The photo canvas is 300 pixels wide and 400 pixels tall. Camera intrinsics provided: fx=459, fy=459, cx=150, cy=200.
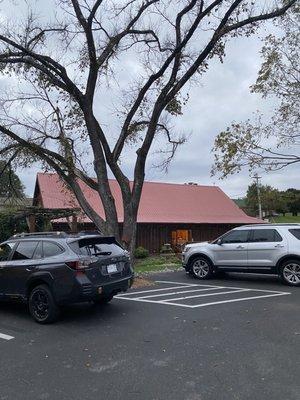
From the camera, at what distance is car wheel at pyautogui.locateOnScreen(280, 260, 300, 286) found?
1340 centimetres

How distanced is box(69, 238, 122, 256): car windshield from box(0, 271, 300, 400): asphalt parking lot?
1290 millimetres

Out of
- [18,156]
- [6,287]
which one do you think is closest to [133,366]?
[6,287]

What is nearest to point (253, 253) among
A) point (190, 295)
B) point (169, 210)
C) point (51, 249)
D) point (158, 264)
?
point (190, 295)

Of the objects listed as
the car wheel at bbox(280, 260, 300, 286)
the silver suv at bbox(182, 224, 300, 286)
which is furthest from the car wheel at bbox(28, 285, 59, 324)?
the car wheel at bbox(280, 260, 300, 286)

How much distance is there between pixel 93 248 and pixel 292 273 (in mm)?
6954

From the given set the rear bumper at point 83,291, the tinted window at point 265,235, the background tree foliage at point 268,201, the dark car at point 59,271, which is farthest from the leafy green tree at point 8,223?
the background tree foliage at point 268,201

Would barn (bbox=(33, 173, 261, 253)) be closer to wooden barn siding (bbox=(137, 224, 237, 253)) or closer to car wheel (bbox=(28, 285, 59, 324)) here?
→ wooden barn siding (bbox=(137, 224, 237, 253))

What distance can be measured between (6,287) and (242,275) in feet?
30.4

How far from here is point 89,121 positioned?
1559cm

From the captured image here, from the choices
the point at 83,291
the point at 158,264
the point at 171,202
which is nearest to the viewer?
the point at 83,291

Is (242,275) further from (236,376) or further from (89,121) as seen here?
(236,376)

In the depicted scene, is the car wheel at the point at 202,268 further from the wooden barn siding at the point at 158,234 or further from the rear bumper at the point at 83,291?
the wooden barn siding at the point at 158,234

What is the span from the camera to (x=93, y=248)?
30.0 feet

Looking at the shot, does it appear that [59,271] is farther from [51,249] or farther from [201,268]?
[201,268]
